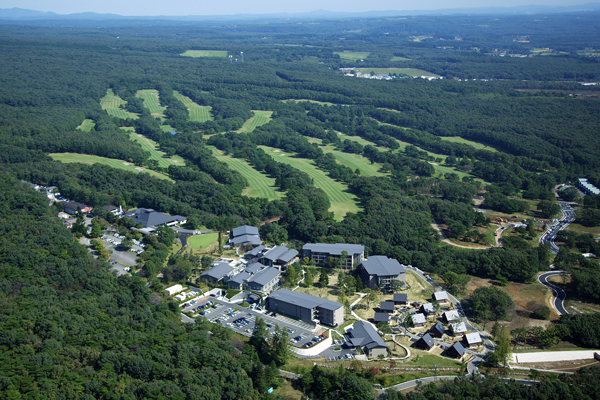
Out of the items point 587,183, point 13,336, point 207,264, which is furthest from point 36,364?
point 587,183

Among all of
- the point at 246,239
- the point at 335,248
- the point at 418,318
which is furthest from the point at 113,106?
the point at 418,318

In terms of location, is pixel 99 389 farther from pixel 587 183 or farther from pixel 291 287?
pixel 587 183

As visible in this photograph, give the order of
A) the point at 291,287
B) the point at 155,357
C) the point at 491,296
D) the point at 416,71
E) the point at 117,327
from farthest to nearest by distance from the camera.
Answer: the point at 416,71 → the point at 291,287 → the point at 491,296 → the point at 117,327 → the point at 155,357

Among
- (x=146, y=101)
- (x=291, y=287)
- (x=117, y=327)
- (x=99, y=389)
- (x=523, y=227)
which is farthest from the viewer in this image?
(x=146, y=101)

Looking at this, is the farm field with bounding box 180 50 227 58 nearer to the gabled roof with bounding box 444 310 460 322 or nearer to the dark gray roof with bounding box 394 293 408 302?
the dark gray roof with bounding box 394 293 408 302

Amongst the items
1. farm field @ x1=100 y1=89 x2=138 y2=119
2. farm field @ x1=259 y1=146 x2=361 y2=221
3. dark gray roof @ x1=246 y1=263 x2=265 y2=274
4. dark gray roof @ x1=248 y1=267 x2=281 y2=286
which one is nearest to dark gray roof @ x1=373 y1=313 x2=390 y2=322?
dark gray roof @ x1=248 y1=267 x2=281 y2=286

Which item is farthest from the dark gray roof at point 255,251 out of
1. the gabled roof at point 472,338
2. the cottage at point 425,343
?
the gabled roof at point 472,338

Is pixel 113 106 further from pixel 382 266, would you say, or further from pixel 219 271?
pixel 382 266
